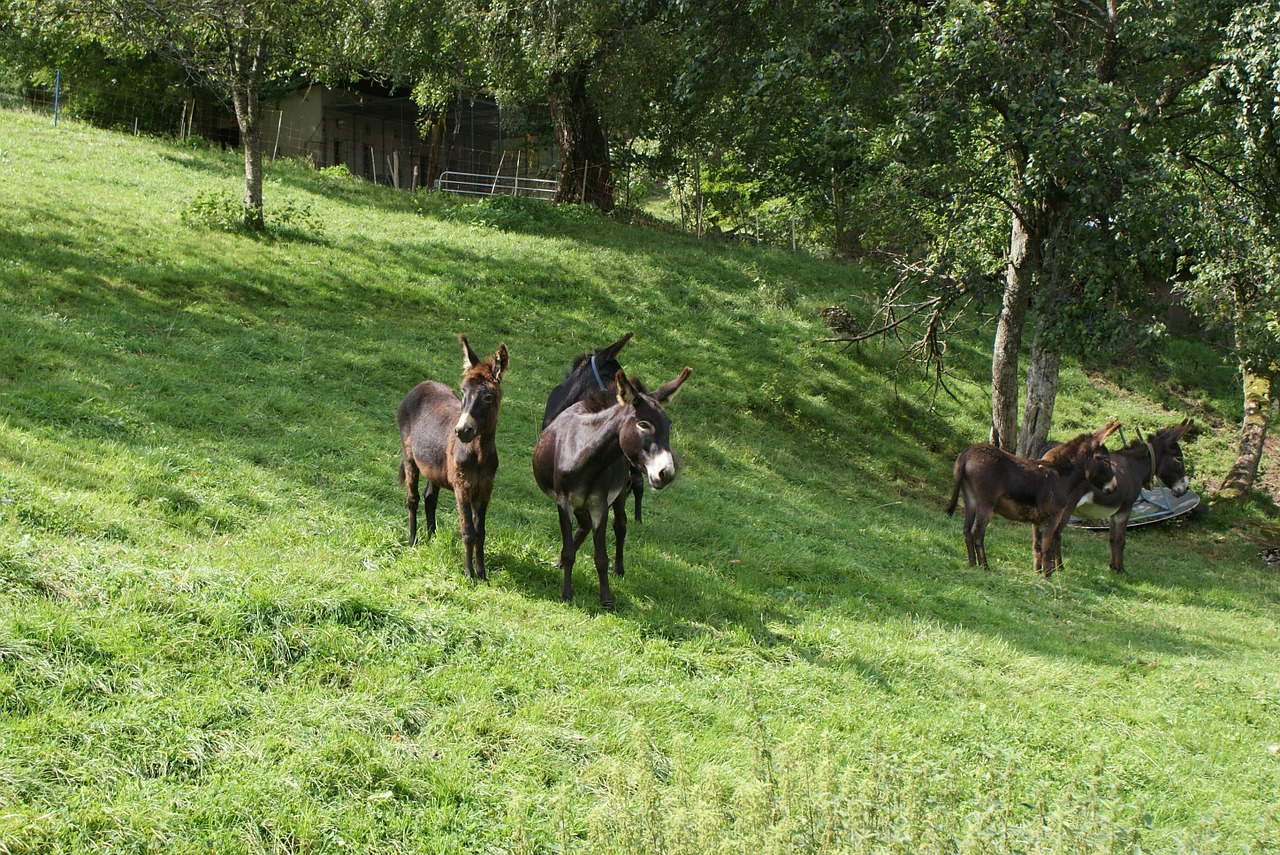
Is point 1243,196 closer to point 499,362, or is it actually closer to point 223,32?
point 499,362

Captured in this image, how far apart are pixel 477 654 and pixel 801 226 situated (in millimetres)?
29093

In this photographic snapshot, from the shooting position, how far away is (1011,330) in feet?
50.0

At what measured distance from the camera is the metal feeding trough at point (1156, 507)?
616 inches

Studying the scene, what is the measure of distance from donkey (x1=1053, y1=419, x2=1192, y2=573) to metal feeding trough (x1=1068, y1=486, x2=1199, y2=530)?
3.39 ft

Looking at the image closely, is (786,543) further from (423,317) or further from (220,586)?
(423,317)

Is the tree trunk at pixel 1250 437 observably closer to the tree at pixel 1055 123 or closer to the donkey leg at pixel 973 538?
the tree at pixel 1055 123

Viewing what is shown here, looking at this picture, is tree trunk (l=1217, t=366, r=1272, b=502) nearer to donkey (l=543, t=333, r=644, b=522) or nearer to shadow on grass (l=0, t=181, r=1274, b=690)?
shadow on grass (l=0, t=181, r=1274, b=690)

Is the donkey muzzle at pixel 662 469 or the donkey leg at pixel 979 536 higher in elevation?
the donkey muzzle at pixel 662 469

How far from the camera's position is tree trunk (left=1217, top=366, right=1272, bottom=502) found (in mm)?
18156

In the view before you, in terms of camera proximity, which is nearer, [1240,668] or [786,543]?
[1240,668]

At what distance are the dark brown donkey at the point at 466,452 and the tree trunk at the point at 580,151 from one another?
18.5 m

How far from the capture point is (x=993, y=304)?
2595 cm

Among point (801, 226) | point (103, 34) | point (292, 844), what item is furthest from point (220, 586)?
point (801, 226)

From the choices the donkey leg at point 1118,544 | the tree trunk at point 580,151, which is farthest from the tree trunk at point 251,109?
the donkey leg at point 1118,544
